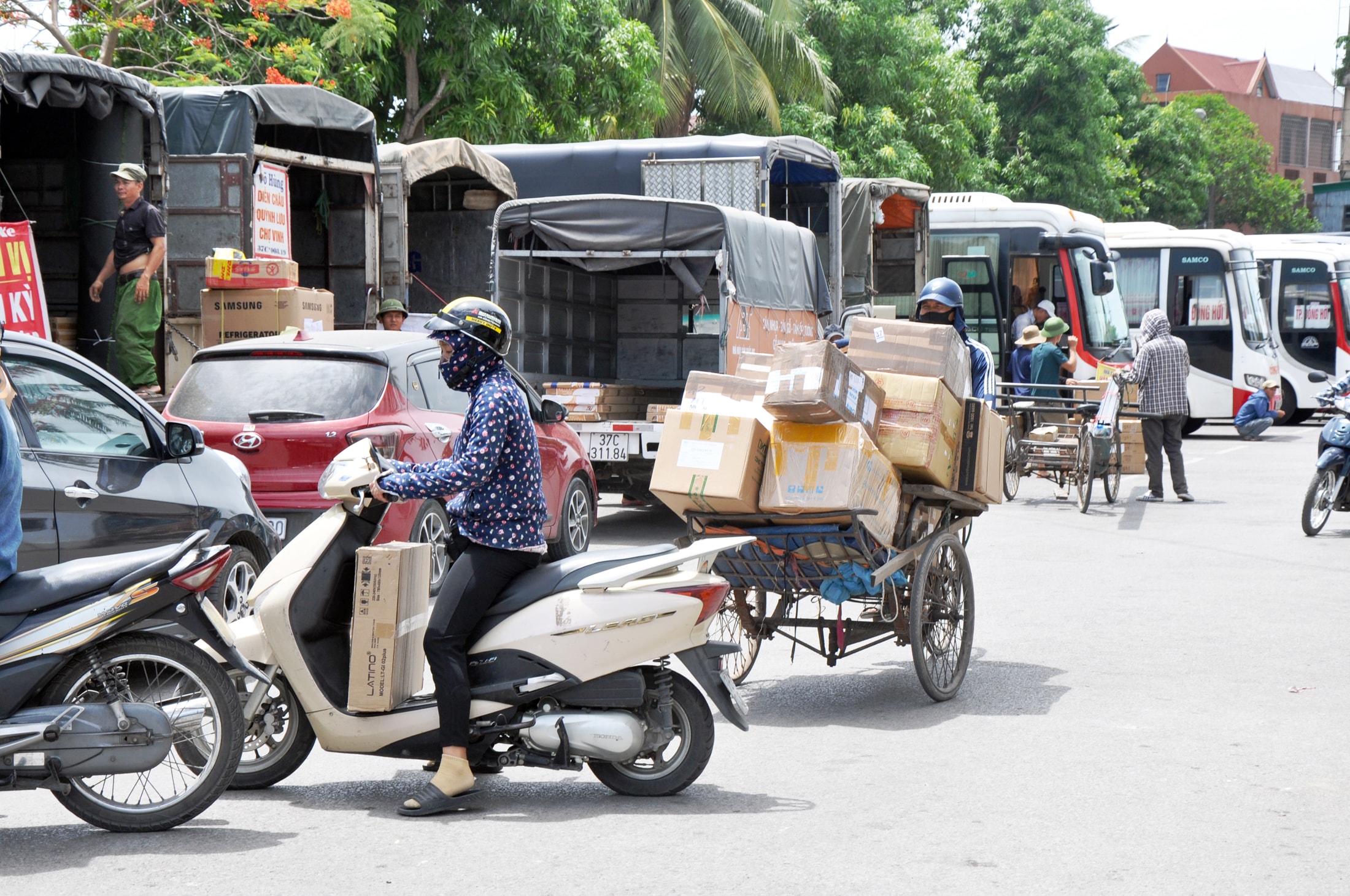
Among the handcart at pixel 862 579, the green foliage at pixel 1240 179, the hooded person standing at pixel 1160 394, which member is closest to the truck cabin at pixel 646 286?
the hooded person standing at pixel 1160 394

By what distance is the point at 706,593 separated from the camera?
5.41 m

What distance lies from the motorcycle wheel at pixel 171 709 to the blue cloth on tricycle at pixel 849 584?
9.39 ft

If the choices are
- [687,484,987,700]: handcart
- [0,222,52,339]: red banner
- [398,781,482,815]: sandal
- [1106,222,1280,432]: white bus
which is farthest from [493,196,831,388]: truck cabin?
[1106,222,1280,432]: white bus

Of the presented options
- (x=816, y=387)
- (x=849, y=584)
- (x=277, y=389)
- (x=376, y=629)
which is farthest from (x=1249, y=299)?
(x=376, y=629)

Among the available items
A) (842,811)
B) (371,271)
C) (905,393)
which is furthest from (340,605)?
(371,271)

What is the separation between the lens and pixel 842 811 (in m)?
5.31

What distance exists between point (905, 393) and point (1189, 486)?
1189cm

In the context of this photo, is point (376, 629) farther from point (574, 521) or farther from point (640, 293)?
point (640, 293)

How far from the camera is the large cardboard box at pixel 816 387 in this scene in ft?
21.4

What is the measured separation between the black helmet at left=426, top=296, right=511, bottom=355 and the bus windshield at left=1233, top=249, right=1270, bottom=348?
76.2 feet

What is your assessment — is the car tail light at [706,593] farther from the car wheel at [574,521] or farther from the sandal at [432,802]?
the car wheel at [574,521]

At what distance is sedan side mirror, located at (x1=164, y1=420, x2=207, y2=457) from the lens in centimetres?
704

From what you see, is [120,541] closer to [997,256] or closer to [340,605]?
[340,605]

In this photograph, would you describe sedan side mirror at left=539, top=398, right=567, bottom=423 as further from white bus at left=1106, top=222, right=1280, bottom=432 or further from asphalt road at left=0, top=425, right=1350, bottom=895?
white bus at left=1106, top=222, right=1280, bottom=432
